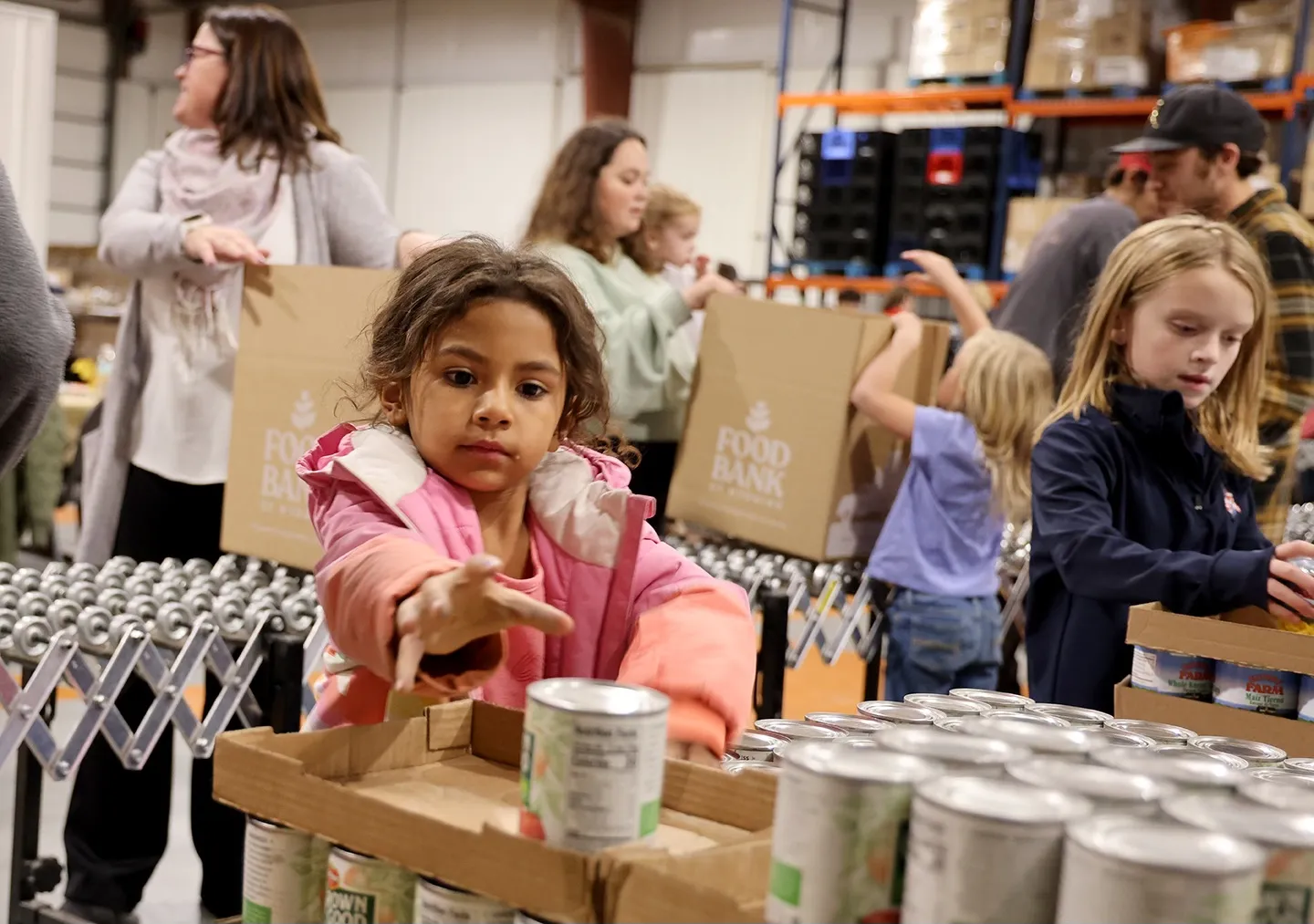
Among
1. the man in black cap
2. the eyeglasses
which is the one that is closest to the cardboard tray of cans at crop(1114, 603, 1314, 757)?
the man in black cap

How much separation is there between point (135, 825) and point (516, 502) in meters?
1.68

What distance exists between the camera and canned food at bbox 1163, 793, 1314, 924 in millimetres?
922

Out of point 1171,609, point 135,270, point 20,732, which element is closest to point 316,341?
point 135,270

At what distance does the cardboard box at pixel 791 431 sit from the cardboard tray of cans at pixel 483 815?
2085 millimetres

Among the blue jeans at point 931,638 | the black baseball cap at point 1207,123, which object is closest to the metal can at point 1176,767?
the blue jeans at point 931,638

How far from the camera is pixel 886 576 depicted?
11.3 feet

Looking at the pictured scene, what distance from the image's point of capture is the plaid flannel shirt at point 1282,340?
116 inches

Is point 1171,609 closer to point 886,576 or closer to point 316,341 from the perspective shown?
point 886,576

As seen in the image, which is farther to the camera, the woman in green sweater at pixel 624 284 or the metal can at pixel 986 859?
the woman in green sweater at pixel 624 284

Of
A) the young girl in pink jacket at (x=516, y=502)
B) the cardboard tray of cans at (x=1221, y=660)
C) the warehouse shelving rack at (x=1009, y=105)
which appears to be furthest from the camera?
the warehouse shelving rack at (x=1009, y=105)

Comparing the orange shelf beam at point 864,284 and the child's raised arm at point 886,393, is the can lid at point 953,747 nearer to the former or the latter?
the child's raised arm at point 886,393

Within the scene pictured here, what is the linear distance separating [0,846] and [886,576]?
2.29m

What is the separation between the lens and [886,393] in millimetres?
3246

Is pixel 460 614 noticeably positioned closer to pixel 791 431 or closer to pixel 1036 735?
pixel 1036 735
